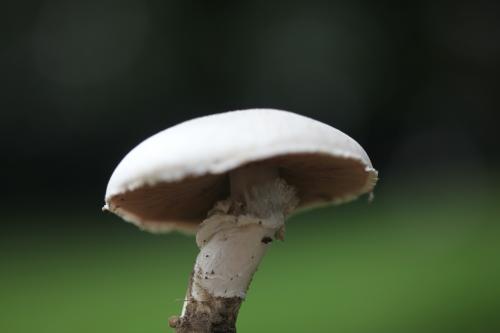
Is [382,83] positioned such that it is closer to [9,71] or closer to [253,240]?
[9,71]

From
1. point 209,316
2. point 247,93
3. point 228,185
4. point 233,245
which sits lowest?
point 209,316

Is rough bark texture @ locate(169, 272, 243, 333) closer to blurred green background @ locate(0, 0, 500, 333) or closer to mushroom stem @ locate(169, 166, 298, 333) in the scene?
mushroom stem @ locate(169, 166, 298, 333)

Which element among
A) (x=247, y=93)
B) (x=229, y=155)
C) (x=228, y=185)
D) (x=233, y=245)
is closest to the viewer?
(x=229, y=155)

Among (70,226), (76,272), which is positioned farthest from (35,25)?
(76,272)

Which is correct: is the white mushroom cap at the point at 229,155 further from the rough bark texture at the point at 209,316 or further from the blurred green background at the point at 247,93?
the blurred green background at the point at 247,93

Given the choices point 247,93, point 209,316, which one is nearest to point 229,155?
point 209,316

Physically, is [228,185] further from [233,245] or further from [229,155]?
[229,155]

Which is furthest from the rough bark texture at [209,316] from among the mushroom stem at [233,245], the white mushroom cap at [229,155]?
the white mushroom cap at [229,155]
